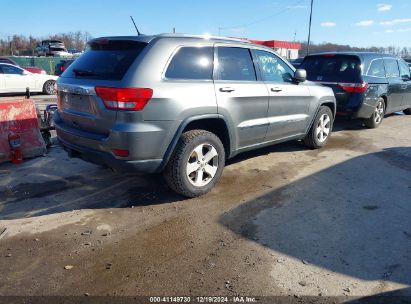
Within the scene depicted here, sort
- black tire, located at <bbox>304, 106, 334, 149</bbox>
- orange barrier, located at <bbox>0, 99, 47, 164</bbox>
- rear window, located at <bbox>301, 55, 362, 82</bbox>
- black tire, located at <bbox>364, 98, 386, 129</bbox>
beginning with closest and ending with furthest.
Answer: orange barrier, located at <bbox>0, 99, 47, 164</bbox> < black tire, located at <bbox>304, 106, 334, 149</bbox> < rear window, located at <bbox>301, 55, 362, 82</bbox> < black tire, located at <bbox>364, 98, 386, 129</bbox>

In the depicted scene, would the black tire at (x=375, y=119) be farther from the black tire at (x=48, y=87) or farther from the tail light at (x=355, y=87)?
the black tire at (x=48, y=87)

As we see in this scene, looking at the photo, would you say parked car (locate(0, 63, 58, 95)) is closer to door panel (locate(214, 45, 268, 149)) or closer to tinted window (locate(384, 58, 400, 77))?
door panel (locate(214, 45, 268, 149))

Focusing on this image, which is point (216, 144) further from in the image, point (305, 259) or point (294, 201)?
point (305, 259)

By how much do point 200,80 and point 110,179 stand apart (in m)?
1.91

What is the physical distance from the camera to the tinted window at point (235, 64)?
4.45 metres

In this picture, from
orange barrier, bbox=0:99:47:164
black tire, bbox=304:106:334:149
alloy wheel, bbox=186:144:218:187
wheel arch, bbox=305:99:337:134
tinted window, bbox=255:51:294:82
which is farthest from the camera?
black tire, bbox=304:106:334:149

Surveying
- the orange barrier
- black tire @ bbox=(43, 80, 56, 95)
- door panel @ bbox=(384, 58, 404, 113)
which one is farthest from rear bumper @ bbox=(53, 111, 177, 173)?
black tire @ bbox=(43, 80, 56, 95)

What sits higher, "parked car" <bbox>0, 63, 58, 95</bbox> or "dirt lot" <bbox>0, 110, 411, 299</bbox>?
"parked car" <bbox>0, 63, 58, 95</bbox>

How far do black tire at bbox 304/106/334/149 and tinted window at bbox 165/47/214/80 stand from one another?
2.77 meters

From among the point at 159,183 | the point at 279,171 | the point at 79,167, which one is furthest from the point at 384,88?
the point at 79,167

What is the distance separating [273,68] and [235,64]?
92 centimetres

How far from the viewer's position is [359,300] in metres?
2.61

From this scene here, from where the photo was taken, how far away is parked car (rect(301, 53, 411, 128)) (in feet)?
25.1

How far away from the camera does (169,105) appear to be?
376cm
